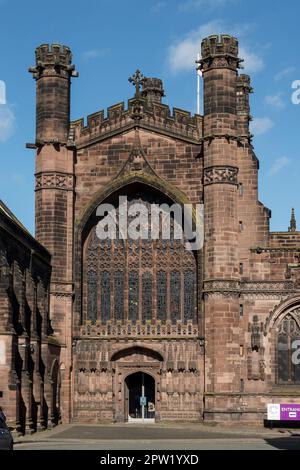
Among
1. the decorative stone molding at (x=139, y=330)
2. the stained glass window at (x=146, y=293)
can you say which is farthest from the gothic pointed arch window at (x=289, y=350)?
the stained glass window at (x=146, y=293)

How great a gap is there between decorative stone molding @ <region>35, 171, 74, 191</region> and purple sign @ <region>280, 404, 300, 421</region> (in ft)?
46.4

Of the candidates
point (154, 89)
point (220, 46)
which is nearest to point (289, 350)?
point (220, 46)

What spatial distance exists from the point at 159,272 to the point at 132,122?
732 cm

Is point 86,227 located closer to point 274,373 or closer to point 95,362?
point 95,362

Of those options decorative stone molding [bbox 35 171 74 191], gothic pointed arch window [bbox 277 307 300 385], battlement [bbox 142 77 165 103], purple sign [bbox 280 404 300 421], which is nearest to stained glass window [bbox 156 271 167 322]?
gothic pointed arch window [bbox 277 307 300 385]

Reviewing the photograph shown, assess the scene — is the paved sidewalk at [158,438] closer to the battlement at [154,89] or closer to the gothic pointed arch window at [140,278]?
the gothic pointed arch window at [140,278]

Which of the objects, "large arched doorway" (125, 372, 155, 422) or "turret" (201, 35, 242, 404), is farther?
"large arched doorway" (125, 372, 155, 422)

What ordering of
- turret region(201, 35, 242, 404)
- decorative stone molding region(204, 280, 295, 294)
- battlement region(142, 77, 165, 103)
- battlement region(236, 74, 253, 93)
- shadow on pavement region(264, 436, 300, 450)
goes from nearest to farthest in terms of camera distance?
shadow on pavement region(264, 436, 300, 450)
turret region(201, 35, 242, 404)
decorative stone molding region(204, 280, 295, 294)
battlement region(236, 74, 253, 93)
battlement region(142, 77, 165, 103)

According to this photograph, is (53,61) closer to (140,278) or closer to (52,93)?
(52,93)

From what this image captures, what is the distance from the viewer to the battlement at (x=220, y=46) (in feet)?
142

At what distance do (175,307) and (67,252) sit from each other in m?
5.71

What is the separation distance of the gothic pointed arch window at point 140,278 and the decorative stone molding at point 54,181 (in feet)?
9.35

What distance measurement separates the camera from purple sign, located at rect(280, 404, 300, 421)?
3988cm

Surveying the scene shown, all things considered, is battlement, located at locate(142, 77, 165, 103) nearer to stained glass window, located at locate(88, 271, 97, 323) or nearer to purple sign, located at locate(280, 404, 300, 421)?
stained glass window, located at locate(88, 271, 97, 323)
